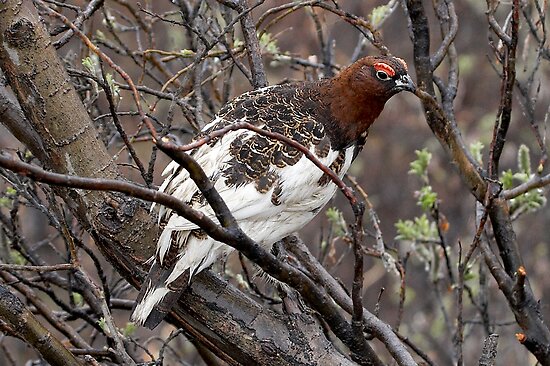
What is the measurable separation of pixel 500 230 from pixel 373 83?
73 cm

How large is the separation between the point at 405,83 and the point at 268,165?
25.9 inches

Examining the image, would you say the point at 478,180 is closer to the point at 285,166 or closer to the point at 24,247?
the point at 285,166

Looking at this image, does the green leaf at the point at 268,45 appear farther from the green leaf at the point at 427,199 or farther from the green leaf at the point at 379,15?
the green leaf at the point at 427,199

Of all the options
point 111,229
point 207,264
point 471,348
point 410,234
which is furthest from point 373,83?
point 471,348

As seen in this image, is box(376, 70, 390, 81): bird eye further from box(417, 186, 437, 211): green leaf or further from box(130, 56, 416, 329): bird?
box(417, 186, 437, 211): green leaf

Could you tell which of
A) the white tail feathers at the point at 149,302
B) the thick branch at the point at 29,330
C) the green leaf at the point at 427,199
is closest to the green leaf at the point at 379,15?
the green leaf at the point at 427,199

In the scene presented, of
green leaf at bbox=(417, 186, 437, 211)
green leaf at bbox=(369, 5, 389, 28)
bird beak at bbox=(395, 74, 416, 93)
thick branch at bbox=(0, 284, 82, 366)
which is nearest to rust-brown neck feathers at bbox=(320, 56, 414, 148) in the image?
bird beak at bbox=(395, 74, 416, 93)

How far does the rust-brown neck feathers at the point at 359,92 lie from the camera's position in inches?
123

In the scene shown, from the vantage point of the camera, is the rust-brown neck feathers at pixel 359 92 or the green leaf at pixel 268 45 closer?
the rust-brown neck feathers at pixel 359 92

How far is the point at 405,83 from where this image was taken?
3064mm

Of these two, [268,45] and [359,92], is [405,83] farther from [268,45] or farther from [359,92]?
[268,45]

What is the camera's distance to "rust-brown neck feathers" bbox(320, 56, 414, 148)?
10.2 ft

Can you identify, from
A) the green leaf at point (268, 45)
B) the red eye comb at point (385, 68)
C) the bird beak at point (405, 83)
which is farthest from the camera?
the green leaf at point (268, 45)

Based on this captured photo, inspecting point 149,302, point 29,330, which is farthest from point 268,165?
point 29,330
